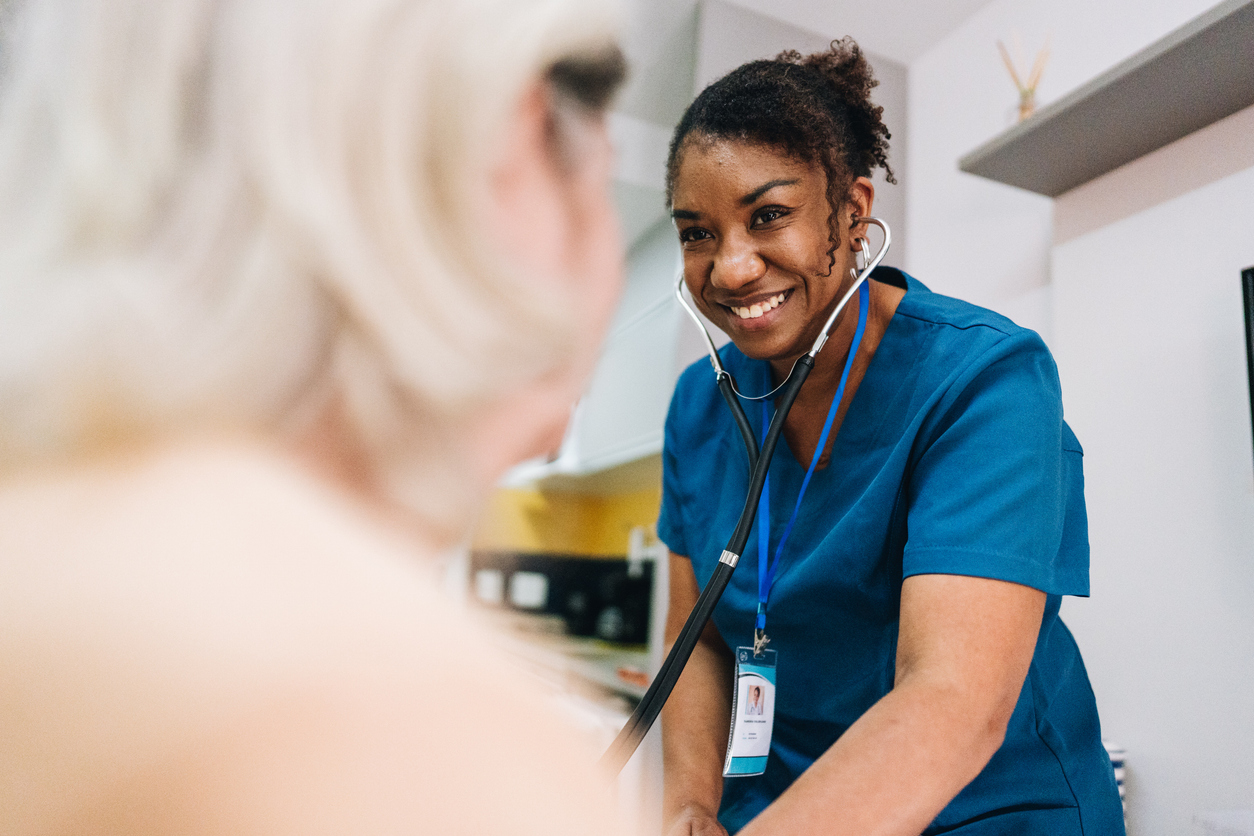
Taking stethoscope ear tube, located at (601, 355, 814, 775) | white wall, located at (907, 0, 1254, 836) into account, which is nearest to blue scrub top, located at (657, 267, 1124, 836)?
stethoscope ear tube, located at (601, 355, 814, 775)

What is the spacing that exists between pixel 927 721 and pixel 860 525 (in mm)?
240

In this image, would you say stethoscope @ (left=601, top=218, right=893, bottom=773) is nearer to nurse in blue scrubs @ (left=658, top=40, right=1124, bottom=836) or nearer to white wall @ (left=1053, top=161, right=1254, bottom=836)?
nurse in blue scrubs @ (left=658, top=40, right=1124, bottom=836)

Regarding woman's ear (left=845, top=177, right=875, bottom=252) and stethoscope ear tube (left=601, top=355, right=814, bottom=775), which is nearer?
stethoscope ear tube (left=601, top=355, right=814, bottom=775)

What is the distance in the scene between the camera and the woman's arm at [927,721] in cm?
56

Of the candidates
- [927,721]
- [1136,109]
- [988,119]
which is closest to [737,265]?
[927,721]

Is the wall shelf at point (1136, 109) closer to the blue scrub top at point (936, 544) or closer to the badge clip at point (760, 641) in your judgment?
the blue scrub top at point (936, 544)

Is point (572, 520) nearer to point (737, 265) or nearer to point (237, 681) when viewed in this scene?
point (737, 265)

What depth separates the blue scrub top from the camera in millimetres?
683

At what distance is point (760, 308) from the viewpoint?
35.4 inches

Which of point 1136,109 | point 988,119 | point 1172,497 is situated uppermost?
point 988,119

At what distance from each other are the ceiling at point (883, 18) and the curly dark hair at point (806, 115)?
1444 mm

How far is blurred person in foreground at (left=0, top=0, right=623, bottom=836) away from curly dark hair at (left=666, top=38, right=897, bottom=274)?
2.07 ft

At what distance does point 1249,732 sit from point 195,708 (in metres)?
1.55

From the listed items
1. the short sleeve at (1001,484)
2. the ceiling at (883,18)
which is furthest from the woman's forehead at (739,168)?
the ceiling at (883,18)
